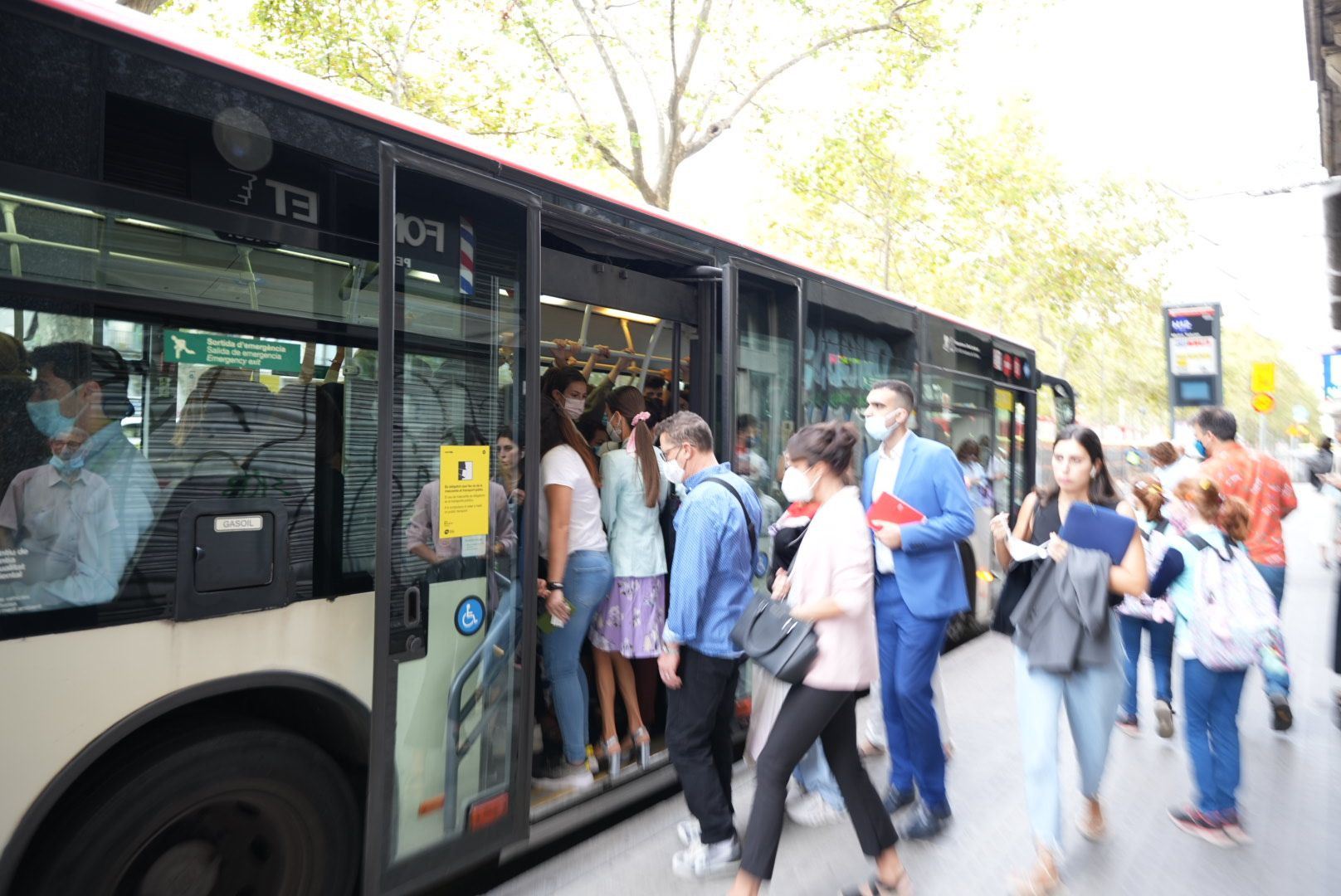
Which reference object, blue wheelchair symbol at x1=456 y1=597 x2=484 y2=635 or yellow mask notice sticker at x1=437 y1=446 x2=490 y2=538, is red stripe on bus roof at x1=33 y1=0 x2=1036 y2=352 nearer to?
yellow mask notice sticker at x1=437 y1=446 x2=490 y2=538

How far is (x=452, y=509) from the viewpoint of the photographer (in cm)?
333

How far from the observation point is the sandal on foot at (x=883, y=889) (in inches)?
134

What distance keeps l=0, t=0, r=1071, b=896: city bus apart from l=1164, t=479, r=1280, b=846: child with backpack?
2.94 meters

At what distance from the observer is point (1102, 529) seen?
358cm

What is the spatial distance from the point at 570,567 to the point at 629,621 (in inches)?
16.6

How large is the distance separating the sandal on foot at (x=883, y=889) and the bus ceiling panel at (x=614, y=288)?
2.82 meters

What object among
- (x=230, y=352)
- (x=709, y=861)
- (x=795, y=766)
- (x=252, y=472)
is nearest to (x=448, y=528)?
(x=252, y=472)

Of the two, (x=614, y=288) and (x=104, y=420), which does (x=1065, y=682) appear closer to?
(x=614, y=288)

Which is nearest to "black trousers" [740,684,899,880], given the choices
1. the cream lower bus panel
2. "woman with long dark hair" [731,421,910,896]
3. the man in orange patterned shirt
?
"woman with long dark hair" [731,421,910,896]

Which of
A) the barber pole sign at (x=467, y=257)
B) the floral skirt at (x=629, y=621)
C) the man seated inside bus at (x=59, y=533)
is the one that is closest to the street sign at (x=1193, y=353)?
the floral skirt at (x=629, y=621)

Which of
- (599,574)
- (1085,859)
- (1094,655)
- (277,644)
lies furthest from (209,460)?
(1085,859)

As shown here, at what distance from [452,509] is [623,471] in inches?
55.3

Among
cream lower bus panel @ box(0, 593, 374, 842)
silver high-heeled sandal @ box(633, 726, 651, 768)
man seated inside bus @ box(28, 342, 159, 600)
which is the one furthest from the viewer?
silver high-heeled sandal @ box(633, 726, 651, 768)

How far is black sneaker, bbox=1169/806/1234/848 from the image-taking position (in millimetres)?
4102
